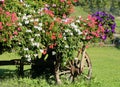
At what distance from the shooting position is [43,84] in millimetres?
11422

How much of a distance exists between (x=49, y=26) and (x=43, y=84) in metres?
1.72

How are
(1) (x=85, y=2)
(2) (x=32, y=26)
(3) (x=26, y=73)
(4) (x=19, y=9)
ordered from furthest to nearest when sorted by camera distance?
(1) (x=85, y=2) < (3) (x=26, y=73) < (4) (x=19, y=9) < (2) (x=32, y=26)

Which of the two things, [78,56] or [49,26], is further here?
[78,56]

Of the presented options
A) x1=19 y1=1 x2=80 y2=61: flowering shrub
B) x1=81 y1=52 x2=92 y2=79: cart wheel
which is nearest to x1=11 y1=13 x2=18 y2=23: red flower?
x1=19 y1=1 x2=80 y2=61: flowering shrub

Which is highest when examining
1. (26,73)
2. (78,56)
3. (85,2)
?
(78,56)

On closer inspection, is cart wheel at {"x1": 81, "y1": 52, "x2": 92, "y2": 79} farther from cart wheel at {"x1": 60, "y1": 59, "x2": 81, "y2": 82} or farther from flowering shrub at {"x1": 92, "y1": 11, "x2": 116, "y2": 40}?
flowering shrub at {"x1": 92, "y1": 11, "x2": 116, "y2": 40}

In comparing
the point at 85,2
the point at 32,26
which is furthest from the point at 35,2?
the point at 85,2

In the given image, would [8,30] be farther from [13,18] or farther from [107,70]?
[107,70]

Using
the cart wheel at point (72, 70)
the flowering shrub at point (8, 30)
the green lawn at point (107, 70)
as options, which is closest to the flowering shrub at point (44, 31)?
the flowering shrub at point (8, 30)

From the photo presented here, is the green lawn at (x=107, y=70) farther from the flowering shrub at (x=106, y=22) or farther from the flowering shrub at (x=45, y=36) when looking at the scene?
the flowering shrub at (x=45, y=36)

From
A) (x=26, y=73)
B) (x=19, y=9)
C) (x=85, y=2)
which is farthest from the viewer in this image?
(x=85, y=2)

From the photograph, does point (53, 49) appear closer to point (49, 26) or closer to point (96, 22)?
point (49, 26)

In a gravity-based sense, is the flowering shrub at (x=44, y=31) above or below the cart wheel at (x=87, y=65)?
above

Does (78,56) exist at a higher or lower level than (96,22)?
lower
